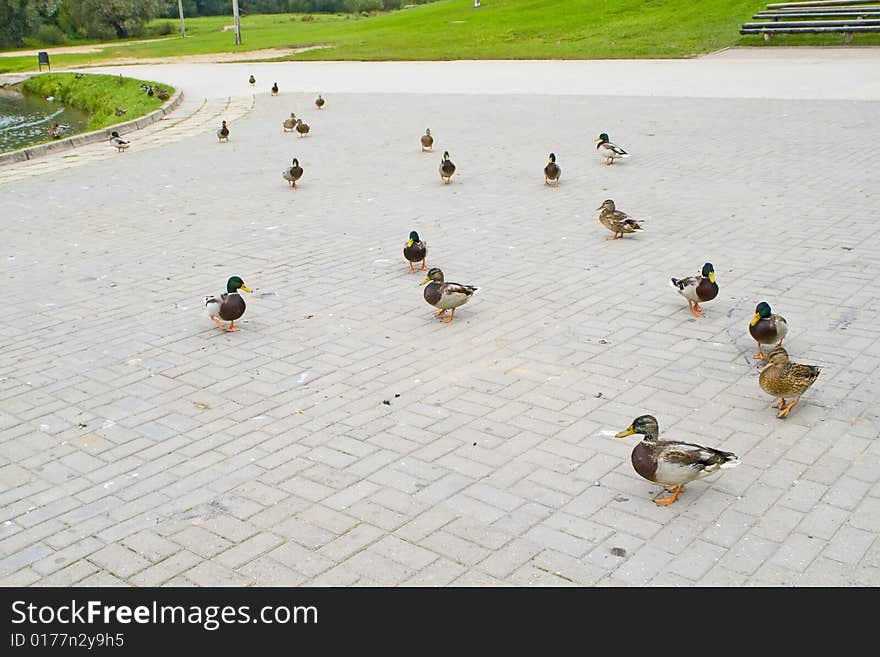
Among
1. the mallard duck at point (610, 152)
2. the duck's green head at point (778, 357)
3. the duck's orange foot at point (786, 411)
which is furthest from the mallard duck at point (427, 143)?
the duck's orange foot at point (786, 411)

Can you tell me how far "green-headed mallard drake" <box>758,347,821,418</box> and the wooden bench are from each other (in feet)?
98.0

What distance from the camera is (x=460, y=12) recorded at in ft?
182

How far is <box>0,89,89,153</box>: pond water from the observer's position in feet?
81.1

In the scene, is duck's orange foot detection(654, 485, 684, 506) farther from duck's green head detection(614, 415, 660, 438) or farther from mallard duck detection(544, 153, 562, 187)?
mallard duck detection(544, 153, 562, 187)

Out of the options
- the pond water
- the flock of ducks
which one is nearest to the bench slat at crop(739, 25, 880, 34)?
the pond water

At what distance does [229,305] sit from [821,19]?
105ft

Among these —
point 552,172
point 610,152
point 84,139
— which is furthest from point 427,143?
point 84,139

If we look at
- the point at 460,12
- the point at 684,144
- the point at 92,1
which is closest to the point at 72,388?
the point at 684,144

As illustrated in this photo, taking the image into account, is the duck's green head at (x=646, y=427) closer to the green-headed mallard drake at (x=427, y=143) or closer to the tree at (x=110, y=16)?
the green-headed mallard drake at (x=427, y=143)

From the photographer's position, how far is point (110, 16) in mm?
71125

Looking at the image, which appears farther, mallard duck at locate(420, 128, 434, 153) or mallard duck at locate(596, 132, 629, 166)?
mallard duck at locate(420, 128, 434, 153)

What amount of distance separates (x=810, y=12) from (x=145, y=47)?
132ft

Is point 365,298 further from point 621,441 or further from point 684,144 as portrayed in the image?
point 684,144
